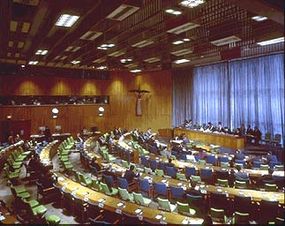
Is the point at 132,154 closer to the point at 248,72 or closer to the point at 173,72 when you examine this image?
the point at 248,72

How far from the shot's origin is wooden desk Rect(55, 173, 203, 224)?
308 inches

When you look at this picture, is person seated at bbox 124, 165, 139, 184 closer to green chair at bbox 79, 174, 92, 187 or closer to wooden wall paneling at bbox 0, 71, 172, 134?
green chair at bbox 79, 174, 92, 187

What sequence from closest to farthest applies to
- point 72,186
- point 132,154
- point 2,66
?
point 72,186 < point 132,154 < point 2,66

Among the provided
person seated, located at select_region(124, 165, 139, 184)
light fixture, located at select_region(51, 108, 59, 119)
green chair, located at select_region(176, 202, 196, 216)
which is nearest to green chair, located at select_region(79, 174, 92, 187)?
person seated, located at select_region(124, 165, 139, 184)

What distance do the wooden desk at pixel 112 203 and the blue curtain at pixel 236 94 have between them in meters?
13.1

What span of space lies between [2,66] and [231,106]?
18713 millimetres

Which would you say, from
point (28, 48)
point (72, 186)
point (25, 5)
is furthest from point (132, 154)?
point (25, 5)

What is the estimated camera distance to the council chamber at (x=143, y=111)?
30.5ft

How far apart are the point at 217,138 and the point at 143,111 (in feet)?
33.9

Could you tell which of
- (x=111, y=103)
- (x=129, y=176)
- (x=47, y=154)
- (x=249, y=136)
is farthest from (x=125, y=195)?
(x=111, y=103)

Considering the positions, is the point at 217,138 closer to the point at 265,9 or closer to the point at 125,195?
the point at 125,195

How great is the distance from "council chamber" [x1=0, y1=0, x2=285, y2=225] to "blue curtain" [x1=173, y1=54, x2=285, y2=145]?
0.10m

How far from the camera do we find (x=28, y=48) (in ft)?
59.6

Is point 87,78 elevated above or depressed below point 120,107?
above
